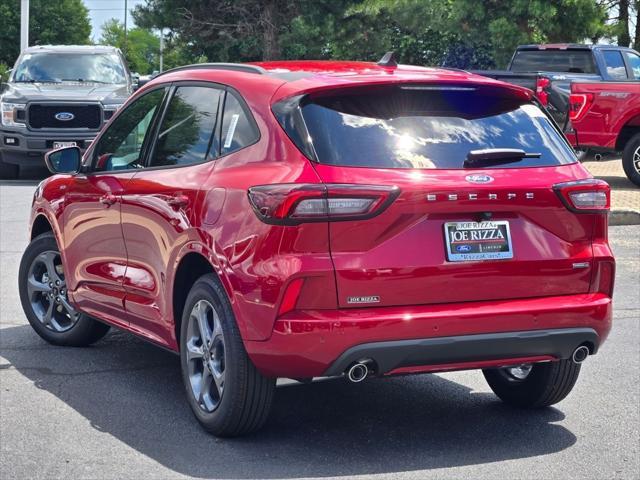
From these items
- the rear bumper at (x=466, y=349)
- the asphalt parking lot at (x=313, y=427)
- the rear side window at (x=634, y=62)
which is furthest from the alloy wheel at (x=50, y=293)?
the rear side window at (x=634, y=62)

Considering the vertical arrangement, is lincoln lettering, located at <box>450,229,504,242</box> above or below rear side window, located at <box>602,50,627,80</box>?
above

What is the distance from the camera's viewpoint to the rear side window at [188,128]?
6.18 m

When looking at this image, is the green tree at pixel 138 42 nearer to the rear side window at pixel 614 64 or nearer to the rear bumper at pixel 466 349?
the rear side window at pixel 614 64

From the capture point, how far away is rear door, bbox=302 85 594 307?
5289mm

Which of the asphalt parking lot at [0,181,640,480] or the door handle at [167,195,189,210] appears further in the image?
the door handle at [167,195,189,210]

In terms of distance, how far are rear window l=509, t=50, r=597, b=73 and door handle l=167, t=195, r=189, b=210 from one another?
1754cm

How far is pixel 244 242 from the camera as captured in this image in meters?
5.42

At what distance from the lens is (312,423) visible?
618 centimetres

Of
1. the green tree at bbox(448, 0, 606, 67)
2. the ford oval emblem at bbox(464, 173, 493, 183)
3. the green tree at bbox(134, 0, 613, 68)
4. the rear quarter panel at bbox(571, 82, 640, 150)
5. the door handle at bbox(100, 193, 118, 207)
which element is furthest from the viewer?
the green tree at bbox(134, 0, 613, 68)

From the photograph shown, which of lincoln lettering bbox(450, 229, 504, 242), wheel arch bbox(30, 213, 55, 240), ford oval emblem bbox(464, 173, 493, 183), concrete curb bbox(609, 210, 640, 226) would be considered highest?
ford oval emblem bbox(464, 173, 493, 183)

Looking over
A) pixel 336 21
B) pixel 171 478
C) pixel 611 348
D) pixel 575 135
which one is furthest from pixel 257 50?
pixel 171 478

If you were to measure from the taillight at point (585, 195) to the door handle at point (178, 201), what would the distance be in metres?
1.70

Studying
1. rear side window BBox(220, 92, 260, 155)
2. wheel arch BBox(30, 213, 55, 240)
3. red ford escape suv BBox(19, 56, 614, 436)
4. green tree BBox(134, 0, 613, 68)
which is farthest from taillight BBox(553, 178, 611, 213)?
green tree BBox(134, 0, 613, 68)

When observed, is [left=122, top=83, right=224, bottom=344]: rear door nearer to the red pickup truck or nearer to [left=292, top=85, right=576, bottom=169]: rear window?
[left=292, top=85, right=576, bottom=169]: rear window
